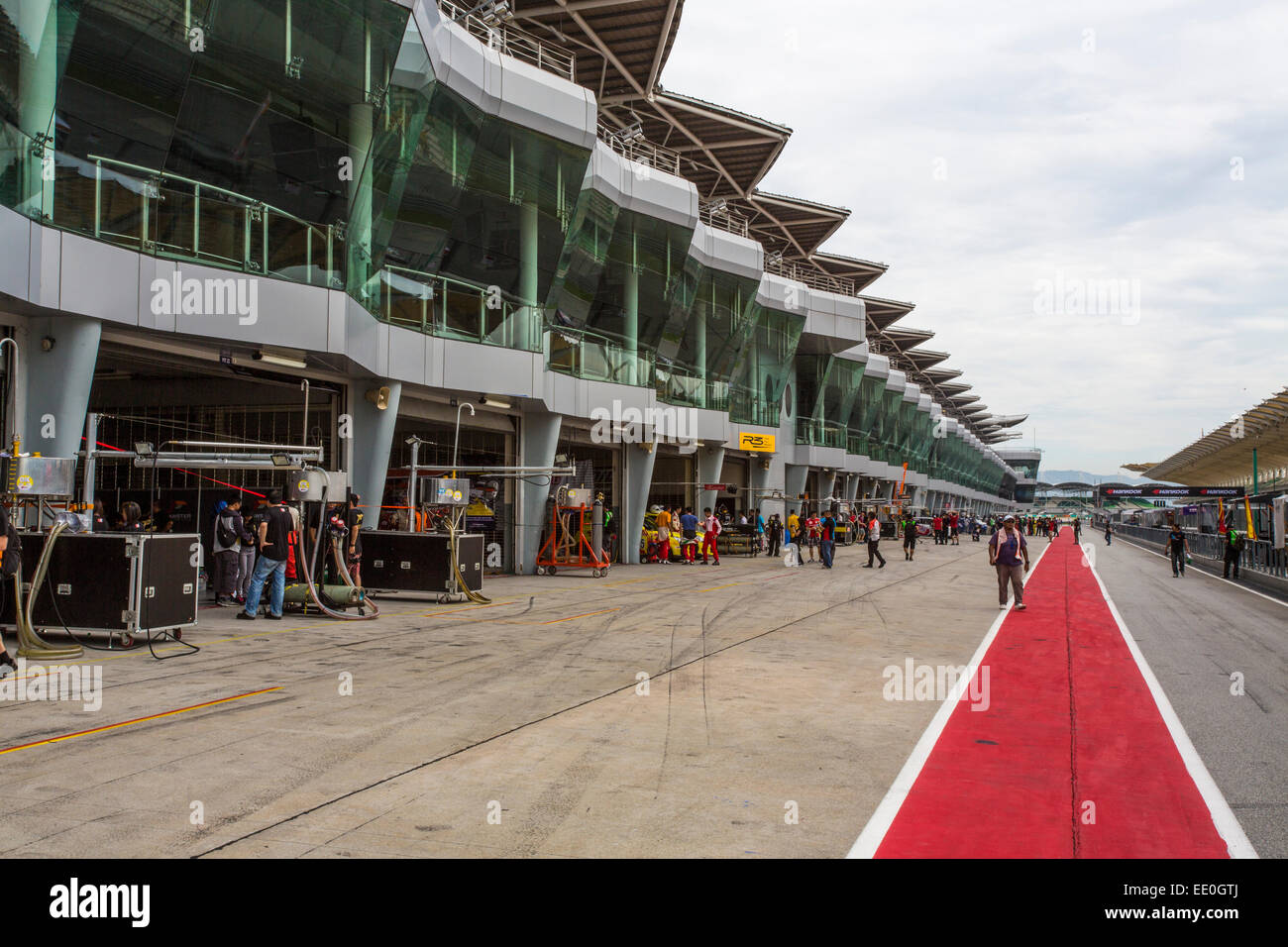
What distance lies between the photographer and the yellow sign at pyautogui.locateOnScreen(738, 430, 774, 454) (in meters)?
43.6

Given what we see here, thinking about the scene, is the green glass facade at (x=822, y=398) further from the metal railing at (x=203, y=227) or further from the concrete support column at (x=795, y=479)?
the metal railing at (x=203, y=227)

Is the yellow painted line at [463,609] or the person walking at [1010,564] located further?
the person walking at [1010,564]

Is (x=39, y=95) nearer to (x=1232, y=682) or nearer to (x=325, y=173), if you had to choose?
(x=325, y=173)

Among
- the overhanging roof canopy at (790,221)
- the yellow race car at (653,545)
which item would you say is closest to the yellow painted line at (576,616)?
the yellow race car at (653,545)

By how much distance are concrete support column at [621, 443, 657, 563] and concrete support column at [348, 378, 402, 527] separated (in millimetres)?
13462

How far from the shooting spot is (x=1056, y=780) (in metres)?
6.63

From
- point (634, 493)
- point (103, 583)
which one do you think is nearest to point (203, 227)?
point (103, 583)

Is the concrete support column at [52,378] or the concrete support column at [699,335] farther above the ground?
the concrete support column at [699,335]

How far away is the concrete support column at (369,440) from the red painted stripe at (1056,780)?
1423 cm

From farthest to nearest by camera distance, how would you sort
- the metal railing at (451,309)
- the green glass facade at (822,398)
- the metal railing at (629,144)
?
the green glass facade at (822,398) → the metal railing at (629,144) → the metal railing at (451,309)

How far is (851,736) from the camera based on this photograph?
788 cm

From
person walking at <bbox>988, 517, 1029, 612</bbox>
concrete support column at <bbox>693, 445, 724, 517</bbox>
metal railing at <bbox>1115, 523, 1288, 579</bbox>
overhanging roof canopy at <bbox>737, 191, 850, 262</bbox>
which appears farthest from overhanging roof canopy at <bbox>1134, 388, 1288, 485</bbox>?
person walking at <bbox>988, 517, 1029, 612</bbox>

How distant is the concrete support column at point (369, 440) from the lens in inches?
848

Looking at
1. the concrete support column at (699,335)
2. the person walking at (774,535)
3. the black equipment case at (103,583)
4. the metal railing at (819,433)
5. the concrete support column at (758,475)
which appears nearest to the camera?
the black equipment case at (103,583)
